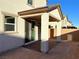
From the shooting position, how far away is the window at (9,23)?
930cm

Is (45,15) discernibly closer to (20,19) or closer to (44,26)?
(44,26)

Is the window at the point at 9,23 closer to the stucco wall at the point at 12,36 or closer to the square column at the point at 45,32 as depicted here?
the stucco wall at the point at 12,36

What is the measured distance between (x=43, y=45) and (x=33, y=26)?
5.88m

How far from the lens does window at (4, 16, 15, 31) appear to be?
930cm

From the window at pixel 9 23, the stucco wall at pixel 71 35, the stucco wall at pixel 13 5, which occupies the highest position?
the stucco wall at pixel 13 5

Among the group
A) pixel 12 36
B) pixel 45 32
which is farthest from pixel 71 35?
pixel 12 36

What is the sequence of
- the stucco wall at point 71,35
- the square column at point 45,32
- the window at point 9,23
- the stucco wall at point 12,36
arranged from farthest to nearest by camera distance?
the stucco wall at point 71,35, the window at point 9,23, the square column at point 45,32, the stucco wall at point 12,36

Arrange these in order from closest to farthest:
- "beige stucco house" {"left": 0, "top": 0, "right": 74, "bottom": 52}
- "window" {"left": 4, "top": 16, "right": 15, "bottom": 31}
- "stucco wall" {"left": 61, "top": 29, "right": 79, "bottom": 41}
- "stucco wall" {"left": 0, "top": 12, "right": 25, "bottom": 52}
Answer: "stucco wall" {"left": 0, "top": 12, "right": 25, "bottom": 52} < "beige stucco house" {"left": 0, "top": 0, "right": 74, "bottom": 52} < "window" {"left": 4, "top": 16, "right": 15, "bottom": 31} < "stucco wall" {"left": 61, "top": 29, "right": 79, "bottom": 41}

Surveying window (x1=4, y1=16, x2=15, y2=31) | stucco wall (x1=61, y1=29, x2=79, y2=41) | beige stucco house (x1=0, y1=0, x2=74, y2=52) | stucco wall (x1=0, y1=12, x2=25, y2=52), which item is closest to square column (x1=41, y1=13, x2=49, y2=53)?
beige stucco house (x1=0, y1=0, x2=74, y2=52)

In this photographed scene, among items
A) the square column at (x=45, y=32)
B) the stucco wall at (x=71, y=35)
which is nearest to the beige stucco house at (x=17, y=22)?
the square column at (x=45, y=32)

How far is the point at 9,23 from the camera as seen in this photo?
958 centimetres

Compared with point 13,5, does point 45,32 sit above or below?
below

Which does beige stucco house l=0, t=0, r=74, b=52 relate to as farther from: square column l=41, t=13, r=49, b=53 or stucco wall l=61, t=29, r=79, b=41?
stucco wall l=61, t=29, r=79, b=41

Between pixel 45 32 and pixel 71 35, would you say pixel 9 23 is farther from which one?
pixel 71 35
